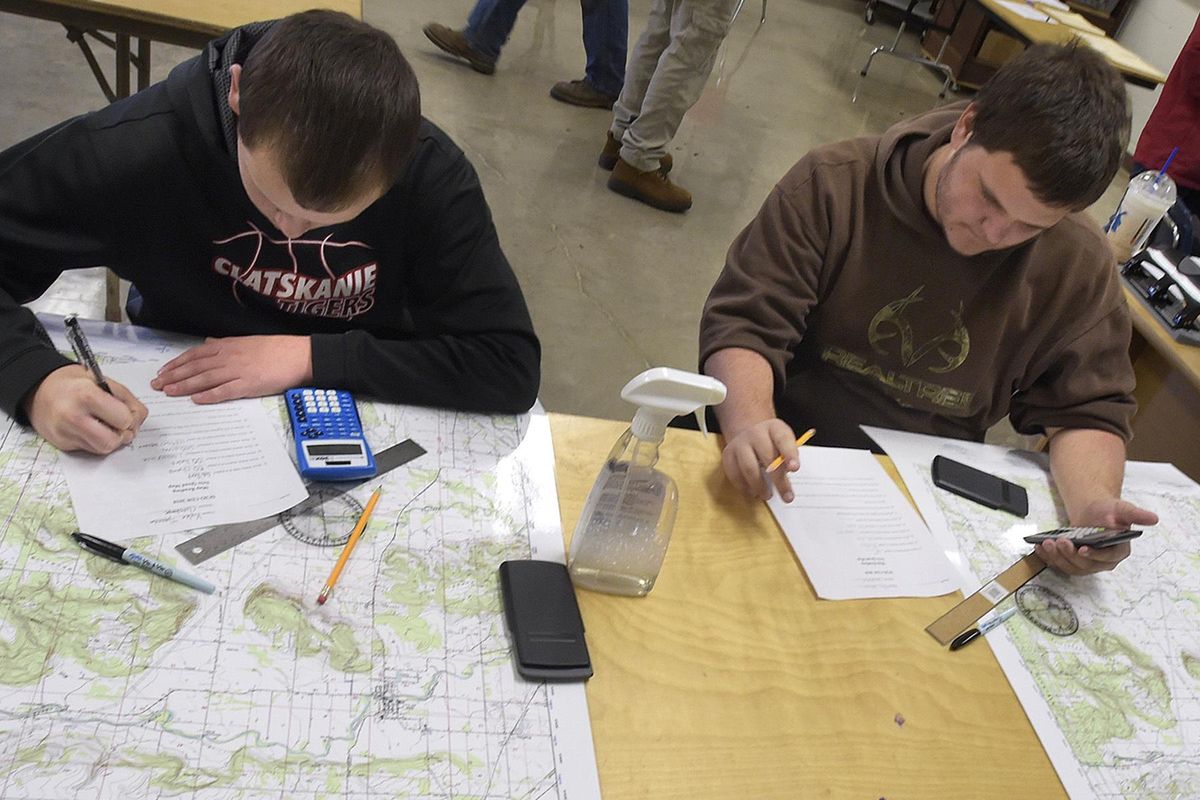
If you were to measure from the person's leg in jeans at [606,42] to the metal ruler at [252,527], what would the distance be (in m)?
2.96

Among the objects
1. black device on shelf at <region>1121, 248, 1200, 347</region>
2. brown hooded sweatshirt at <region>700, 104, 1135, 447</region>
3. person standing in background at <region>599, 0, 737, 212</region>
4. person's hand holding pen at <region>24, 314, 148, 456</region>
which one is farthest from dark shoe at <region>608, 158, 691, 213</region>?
person's hand holding pen at <region>24, 314, 148, 456</region>

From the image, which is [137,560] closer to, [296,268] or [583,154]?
[296,268]

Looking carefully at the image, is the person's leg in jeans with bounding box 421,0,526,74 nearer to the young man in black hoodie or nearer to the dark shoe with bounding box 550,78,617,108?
A: the dark shoe with bounding box 550,78,617,108

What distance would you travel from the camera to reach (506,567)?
0.85 m

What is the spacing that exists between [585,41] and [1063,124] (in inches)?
118

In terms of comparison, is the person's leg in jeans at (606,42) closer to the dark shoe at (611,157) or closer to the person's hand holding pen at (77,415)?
the dark shoe at (611,157)

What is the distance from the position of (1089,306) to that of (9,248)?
55.4 inches

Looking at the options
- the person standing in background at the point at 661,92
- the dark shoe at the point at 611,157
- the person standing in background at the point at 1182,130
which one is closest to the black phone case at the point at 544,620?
the person standing in background at the point at 1182,130

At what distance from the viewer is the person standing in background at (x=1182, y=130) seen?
7.88ft

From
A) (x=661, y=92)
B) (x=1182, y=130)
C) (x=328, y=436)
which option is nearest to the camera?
(x=328, y=436)

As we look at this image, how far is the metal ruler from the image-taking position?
2.56 feet

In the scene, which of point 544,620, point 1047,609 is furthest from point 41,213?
point 1047,609

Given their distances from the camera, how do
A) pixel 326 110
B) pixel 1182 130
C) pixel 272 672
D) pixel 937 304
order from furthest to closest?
pixel 1182 130
pixel 937 304
pixel 326 110
pixel 272 672

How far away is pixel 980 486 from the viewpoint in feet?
3.86
